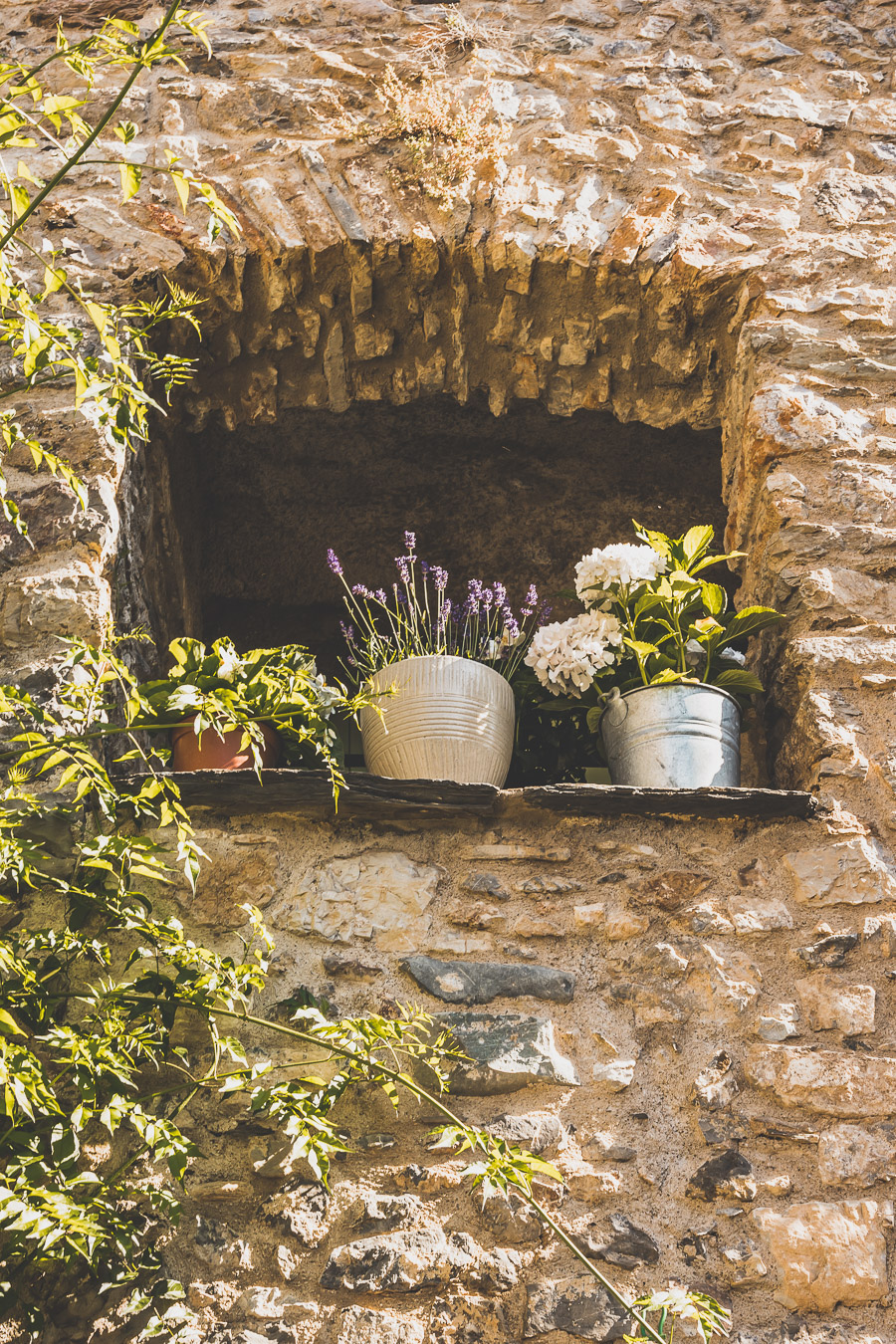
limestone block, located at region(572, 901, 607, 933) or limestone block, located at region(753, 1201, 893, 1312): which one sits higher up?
limestone block, located at region(572, 901, 607, 933)

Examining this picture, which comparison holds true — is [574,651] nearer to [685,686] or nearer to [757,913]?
[685,686]

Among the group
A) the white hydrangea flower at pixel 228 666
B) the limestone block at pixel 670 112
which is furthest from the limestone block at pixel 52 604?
the limestone block at pixel 670 112

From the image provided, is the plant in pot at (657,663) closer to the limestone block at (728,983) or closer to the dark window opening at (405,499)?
the limestone block at (728,983)

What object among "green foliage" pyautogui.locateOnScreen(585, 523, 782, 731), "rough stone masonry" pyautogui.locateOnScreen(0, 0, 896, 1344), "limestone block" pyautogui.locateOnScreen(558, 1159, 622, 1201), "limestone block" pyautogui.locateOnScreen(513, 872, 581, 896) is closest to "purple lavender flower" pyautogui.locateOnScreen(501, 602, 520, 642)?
"green foliage" pyautogui.locateOnScreen(585, 523, 782, 731)

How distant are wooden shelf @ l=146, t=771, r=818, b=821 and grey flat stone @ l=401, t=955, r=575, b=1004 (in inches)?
10.9

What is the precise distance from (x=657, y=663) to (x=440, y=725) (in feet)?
1.58

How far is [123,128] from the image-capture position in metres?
1.65

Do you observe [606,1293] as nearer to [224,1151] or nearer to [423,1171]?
[423,1171]

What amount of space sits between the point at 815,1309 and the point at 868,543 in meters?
1.46

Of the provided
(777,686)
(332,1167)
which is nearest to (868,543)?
(777,686)

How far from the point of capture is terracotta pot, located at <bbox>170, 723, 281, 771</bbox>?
7.43 feet

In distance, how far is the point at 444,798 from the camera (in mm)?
2062

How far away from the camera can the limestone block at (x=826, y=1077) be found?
184 cm

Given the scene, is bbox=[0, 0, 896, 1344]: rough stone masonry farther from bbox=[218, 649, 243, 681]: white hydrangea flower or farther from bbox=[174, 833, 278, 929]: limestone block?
bbox=[218, 649, 243, 681]: white hydrangea flower
